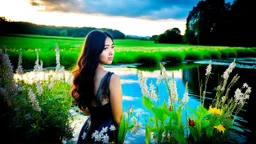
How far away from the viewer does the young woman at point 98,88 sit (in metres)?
2.37

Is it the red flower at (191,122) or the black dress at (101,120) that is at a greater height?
the black dress at (101,120)

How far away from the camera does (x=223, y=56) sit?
27.6 m

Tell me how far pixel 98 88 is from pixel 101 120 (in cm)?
32

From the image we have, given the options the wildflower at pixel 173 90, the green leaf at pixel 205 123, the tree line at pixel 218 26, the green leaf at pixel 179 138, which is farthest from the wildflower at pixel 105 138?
the tree line at pixel 218 26

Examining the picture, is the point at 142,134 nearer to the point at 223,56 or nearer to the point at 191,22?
the point at 223,56

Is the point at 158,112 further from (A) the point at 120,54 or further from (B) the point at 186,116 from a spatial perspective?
(A) the point at 120,54

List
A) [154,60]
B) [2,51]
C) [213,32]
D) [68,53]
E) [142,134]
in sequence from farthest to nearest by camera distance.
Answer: [213,32] → [154,60] → [68,53] → [142,134] → [2,51]

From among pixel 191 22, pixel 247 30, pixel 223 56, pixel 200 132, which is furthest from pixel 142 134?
pixel 191 22

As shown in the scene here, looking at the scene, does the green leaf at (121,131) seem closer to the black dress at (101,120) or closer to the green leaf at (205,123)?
the black dress at (101,120)

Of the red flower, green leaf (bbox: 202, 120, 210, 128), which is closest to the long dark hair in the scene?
the red flower

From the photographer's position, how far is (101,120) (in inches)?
98.6

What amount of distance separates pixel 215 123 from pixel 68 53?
43.4 feet

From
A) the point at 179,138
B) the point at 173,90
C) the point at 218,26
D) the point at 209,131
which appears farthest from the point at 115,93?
the point at 218,26

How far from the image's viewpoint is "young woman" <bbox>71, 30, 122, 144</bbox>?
7.78 feet
